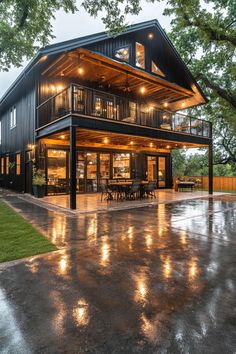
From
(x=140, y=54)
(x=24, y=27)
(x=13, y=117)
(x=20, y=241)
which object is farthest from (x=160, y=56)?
(x=20, y=241)

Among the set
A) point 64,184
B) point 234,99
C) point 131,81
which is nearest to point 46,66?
point 131,81

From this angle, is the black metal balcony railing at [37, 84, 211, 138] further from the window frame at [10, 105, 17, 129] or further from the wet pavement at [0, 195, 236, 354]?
the wet pavement at [0, 195, 236, 354]

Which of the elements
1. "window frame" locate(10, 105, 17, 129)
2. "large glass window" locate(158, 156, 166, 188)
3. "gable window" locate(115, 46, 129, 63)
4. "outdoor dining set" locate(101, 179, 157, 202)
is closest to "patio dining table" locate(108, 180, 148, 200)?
"outdoor dining set" locate(101, 179, 157, 202)

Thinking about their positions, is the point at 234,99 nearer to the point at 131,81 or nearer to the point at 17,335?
the point at 131,81

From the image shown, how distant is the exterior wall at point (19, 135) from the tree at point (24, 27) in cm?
240

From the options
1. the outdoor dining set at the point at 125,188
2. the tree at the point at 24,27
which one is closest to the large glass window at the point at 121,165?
the outdoor dining set at the point at 125,188

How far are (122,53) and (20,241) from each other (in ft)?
38.7

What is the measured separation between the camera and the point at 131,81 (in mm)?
13227

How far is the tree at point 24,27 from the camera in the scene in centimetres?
915

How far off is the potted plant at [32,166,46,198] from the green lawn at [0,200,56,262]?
5.34m

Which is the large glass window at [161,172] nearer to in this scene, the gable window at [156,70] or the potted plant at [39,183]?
the gable window at [156,70]

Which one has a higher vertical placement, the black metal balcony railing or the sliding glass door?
the black metal balcony railing

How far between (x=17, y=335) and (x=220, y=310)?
2.04 metres

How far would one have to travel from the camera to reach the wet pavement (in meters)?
1.92
